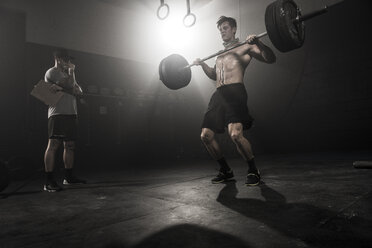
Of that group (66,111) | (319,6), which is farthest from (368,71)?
(66,111)

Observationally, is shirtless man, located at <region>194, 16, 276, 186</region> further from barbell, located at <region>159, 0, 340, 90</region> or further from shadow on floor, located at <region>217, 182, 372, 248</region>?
shadow on floor, located at <region>217, 182, 372, 248</region>

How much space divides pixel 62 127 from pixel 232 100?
167 cm

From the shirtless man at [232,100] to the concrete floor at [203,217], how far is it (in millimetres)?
333

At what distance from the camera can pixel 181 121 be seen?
19.3 ft

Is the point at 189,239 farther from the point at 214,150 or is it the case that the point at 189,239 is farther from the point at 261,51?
the point at 261,51

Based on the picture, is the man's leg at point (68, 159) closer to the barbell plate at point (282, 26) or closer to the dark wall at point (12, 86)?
the dark wall at point (12, 86)

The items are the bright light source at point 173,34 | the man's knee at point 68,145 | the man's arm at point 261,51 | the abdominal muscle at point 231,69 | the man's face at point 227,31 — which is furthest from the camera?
the bright light source at point 173,34

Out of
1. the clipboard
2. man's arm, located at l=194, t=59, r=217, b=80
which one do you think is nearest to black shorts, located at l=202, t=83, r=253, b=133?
man's arm, located at l=194, t=59, r=217, b=80

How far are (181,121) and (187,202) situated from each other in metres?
4.28

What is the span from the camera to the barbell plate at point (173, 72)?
2.77 meters

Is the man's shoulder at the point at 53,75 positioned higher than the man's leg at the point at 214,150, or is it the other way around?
the man's shoulder at the point at 53,75

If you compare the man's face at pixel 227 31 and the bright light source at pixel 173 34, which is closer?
the man's face at pixel 227 31

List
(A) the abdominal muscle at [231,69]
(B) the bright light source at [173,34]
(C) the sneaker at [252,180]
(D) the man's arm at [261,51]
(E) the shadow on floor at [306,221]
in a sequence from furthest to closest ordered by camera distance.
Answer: (B) the bright light source at [173,34] → (A) the abdominal muscle at [231,69] → (D) the man's arm at [261,51] → (C) the sneaker at [252,180] → (E) the shadow on floor at [306,221]

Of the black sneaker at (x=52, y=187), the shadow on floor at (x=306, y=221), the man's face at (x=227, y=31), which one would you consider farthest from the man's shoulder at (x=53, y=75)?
the shadow on floor at (x=306, y=221)
